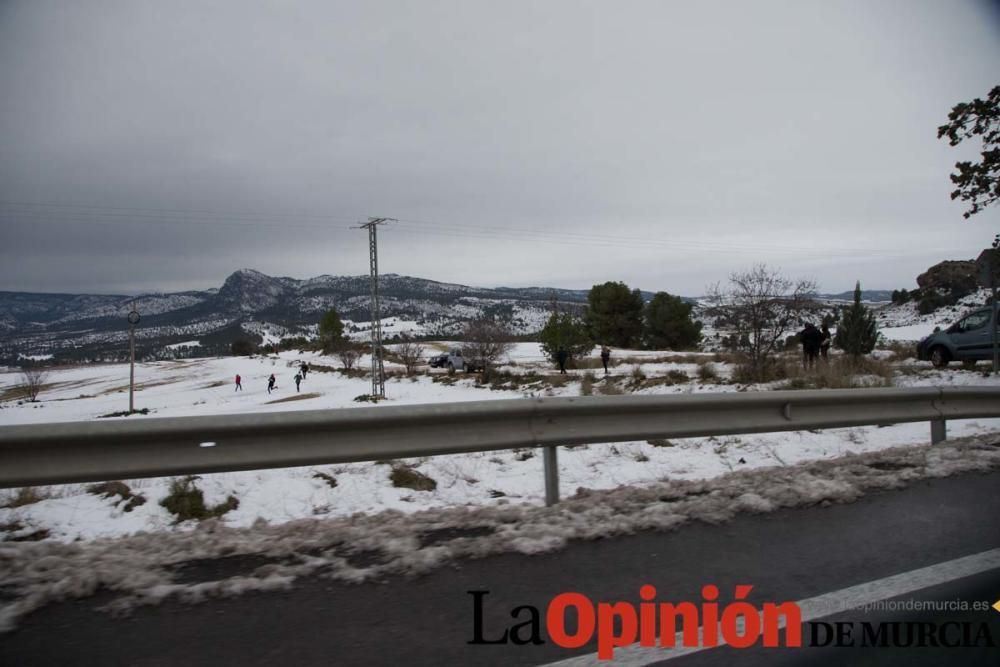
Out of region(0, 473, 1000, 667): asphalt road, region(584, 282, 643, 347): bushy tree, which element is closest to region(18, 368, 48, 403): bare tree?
region(0, 473, 1000, 667): asphalt road

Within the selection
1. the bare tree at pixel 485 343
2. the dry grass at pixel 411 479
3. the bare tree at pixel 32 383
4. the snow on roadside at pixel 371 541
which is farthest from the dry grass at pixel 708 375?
the bare tree at pixel 32 383

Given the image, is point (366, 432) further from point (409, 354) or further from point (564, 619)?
point (409, 354)

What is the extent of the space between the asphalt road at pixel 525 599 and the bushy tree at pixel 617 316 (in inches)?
2457

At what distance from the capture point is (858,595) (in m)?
2.95

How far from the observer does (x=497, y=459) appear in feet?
23.9

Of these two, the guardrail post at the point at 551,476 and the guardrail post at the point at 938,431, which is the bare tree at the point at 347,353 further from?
the guardrail post at the point at 551,476

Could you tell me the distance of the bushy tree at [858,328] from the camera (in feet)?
68.3

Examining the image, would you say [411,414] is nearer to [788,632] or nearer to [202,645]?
A: [202,645]

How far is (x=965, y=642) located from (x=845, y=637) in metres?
0.48

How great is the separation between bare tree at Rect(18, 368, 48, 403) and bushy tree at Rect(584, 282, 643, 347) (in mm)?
49442

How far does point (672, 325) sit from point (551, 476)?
6212cm

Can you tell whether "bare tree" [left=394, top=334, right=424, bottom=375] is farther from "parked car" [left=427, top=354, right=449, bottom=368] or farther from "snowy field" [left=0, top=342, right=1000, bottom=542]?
"snowy field" [left=0, top=342, right=1000, bottom=542]

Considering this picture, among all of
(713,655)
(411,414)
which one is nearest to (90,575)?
(411,414)

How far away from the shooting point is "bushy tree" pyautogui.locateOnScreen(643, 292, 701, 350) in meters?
63.9
